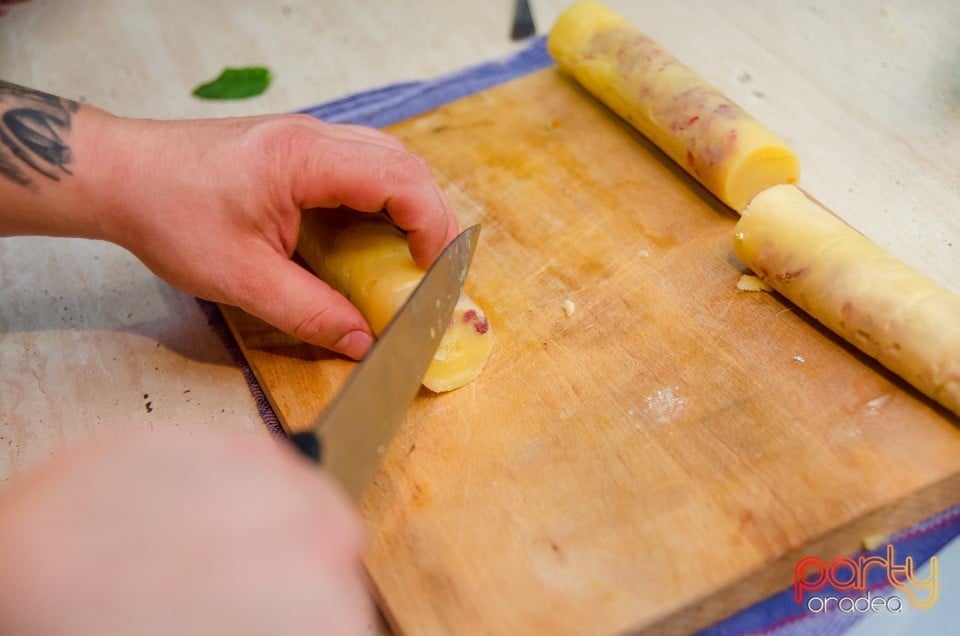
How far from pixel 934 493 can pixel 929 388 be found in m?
0.21

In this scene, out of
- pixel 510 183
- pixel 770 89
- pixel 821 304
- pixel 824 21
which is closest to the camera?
pixel 821 304

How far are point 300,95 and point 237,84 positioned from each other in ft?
0.83

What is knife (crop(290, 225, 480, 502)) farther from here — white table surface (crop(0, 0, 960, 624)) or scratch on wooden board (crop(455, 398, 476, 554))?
white table surface (crop(0, 0, 960, 624))

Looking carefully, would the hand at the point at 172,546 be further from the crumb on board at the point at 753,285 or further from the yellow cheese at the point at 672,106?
the yellow cheese at the point at 672,106

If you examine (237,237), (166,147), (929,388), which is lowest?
(929,388)

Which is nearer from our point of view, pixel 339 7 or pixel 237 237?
pixel 237 237

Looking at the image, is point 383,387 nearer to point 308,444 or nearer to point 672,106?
point 308,444

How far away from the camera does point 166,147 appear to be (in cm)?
173

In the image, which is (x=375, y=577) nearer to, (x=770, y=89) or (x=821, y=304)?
(x=821, y=304)

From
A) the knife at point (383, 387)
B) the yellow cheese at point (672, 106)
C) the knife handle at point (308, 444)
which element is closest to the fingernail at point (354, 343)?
the knife at point (383, 387)

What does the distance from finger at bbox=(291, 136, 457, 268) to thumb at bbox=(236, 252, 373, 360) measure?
0.16m

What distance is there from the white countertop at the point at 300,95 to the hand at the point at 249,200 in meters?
0.36

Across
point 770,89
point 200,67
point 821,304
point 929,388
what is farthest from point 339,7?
point 929,388

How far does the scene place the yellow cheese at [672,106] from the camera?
83.4 inches
